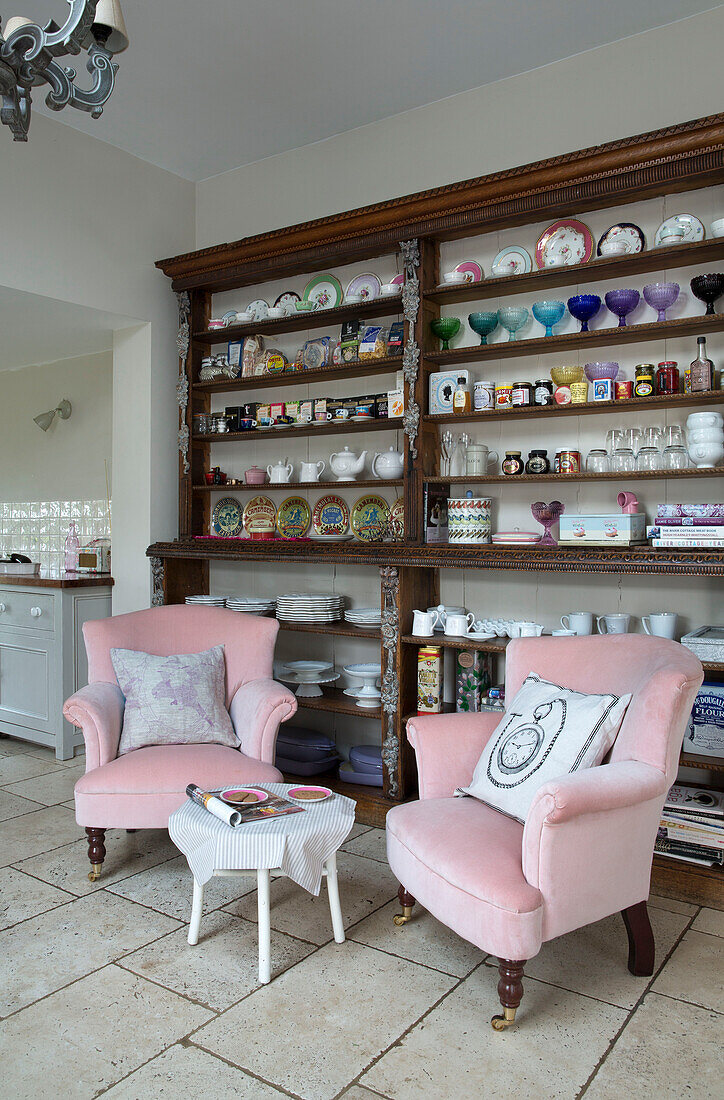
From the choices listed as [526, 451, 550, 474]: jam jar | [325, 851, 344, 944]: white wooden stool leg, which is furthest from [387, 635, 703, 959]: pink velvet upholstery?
[526, 451, 550, 474]: jam jar

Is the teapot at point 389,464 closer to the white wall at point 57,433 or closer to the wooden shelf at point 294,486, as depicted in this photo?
the wooden shelf at point 294,486

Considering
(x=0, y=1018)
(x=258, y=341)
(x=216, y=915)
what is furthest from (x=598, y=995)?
(x=258, y=341)

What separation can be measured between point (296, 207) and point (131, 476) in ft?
5.67

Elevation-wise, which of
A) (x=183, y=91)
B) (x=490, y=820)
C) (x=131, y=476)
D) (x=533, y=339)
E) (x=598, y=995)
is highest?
(x=183, y=91)

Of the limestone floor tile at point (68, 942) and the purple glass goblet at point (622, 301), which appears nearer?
the limestone floor tile at point (68, 942)

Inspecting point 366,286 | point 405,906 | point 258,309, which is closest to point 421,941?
point 405,906

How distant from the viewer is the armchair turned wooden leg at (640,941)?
7.38ft

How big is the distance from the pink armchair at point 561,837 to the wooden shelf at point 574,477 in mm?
757

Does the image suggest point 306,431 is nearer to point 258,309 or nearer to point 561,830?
point 258,309

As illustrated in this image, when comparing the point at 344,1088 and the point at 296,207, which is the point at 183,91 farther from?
the point at 344,1088

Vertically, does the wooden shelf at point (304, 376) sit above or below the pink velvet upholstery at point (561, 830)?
above

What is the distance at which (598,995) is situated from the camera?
217 centimetres

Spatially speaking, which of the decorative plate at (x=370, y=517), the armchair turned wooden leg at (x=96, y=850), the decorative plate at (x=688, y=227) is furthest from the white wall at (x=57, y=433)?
the decorative plate at (x=688, y=227)

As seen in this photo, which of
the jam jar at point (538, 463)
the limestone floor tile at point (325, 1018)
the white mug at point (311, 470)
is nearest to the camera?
the limestone floor tile at point (325, 1018)
